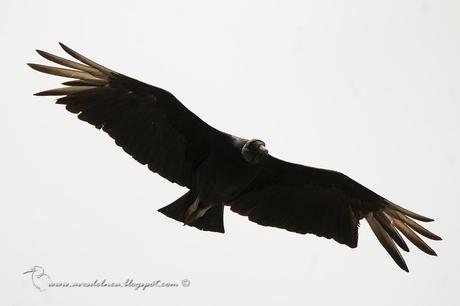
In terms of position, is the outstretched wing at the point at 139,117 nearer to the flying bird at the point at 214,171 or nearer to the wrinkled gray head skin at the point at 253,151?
the flying bird at the point at 214,171

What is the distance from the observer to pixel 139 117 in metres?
7.68

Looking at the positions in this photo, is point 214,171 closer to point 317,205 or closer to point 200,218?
point 200,218

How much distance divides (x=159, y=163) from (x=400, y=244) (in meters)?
2.70

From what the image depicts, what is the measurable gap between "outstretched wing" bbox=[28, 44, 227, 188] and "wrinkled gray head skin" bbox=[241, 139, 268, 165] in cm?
26

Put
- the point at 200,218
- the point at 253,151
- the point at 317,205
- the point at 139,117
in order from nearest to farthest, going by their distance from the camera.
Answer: the point at 139,117
the point at 253,151
the point at 200,218
the point at 317,205

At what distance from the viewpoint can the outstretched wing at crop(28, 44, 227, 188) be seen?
24.3 feet

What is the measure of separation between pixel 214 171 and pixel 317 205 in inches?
52.3

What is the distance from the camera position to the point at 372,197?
28.2ft

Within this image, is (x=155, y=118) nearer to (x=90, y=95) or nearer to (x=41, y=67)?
(x=90, y=95)

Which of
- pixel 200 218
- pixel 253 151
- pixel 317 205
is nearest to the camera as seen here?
pixel 253 151

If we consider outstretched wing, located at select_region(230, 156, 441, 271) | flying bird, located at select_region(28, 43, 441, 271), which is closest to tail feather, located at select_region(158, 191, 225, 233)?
flying bird, located at select_region(28, 43, 441, 271)

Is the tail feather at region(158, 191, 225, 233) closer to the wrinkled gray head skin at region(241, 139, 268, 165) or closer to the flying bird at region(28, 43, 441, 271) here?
the flying bird at region(28, 43, 441, 271)

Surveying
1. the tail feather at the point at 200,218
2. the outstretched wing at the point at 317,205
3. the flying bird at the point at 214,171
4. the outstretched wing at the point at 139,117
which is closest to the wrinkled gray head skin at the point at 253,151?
the flying bird at the point at 214,171

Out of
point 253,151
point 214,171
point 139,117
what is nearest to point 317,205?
point 253,151
